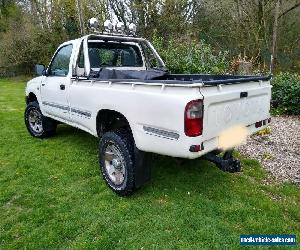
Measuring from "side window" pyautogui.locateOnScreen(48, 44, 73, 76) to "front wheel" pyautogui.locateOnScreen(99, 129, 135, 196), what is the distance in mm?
1720

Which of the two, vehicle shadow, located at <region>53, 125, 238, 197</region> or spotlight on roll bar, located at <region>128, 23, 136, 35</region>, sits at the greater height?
spotlight on roll bar, located at <region>128, 23, 136, 35</region>

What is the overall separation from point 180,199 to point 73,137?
11.6ft

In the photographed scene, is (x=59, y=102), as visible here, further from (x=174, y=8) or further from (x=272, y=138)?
(x=174, y=8)

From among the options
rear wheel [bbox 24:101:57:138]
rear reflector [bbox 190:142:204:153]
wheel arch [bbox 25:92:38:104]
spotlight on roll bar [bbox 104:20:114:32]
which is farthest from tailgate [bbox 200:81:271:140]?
wheel arch [bbox 25:92:38:104]

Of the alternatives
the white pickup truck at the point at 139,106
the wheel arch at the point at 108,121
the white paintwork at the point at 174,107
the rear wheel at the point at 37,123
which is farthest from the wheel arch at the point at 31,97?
the wheel arch at the point at 108,121

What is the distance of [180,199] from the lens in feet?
13.7

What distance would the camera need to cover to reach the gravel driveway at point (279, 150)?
5.05m

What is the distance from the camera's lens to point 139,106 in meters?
3.63

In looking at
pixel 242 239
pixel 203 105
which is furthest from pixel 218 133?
pixel 242 239

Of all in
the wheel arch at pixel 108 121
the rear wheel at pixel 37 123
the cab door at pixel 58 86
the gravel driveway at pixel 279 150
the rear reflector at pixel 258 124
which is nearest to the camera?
the rear reflector at pixel 258 124

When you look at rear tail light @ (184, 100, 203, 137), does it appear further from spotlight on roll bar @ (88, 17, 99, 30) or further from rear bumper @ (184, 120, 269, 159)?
spotlight on roll bar @ (88, 17, 99, 30)

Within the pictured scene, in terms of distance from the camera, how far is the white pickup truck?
128 inches

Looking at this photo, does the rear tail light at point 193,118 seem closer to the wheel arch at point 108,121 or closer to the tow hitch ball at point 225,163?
the tow hitch ball at point 225,163

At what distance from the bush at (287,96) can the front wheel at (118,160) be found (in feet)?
19.7
